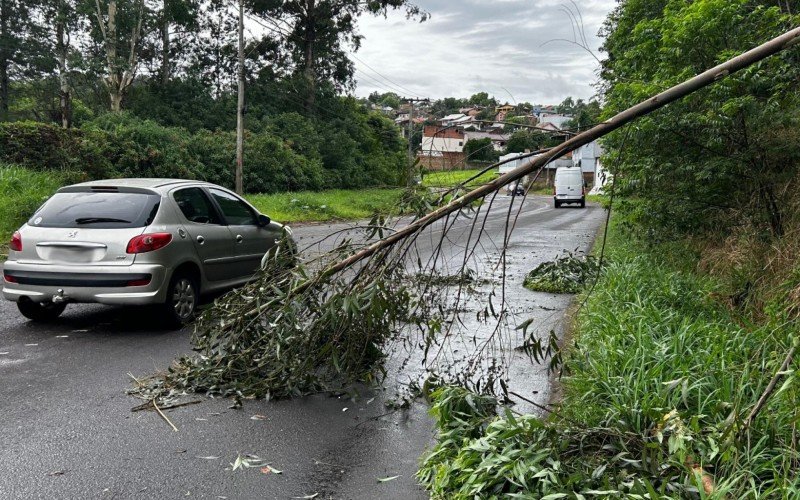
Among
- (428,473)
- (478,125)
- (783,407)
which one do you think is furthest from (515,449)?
(478,125)

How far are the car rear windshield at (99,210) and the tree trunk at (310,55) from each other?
37763mm

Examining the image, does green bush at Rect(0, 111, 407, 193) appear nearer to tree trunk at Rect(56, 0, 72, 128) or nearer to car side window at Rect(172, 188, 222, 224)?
car side window at Rect(172, 188, 222, 224)

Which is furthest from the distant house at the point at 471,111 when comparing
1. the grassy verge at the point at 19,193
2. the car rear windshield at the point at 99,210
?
the grassy verge at the point at 19,193

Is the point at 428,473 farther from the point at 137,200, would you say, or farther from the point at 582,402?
the point at 137,200

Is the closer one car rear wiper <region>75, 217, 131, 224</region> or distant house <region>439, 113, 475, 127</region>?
distant house <region>439, 113, 475, 127</region>

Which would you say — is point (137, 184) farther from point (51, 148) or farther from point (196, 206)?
point (51, 148)

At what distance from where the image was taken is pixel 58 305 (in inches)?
290

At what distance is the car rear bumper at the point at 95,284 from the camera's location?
6.54 m

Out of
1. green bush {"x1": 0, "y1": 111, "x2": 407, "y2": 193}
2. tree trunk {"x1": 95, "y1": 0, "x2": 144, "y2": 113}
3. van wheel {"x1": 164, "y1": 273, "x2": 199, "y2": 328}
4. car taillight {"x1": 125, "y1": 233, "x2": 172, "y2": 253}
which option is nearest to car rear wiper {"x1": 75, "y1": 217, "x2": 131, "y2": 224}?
car taillight {"x1": 125, "y1": 233, "x2": 172, "y2": 253}

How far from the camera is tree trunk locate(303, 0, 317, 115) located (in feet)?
144

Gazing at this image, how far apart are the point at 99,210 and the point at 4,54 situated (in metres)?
38.4

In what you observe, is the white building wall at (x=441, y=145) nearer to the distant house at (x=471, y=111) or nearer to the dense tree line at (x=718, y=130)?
the distant house at (x=471, y=111)

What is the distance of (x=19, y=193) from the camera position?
14898 millimetres

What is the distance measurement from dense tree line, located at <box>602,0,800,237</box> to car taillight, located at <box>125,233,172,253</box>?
4.79 meters
